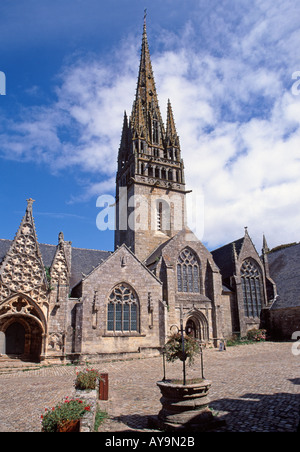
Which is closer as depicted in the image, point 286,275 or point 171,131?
point 286,275

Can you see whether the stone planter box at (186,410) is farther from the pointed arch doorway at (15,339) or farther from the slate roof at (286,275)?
the slate roof at (286,275)

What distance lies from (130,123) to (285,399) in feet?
115

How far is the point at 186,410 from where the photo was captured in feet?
24.5

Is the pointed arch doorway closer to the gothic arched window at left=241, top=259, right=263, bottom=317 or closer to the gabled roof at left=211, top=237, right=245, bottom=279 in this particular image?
the gabled roof at left=211, top=237, right=245, bottom=279

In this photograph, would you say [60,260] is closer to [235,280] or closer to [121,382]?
[121,382]

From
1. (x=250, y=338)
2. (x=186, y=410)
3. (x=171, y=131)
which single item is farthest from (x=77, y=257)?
(x=171, y=131)

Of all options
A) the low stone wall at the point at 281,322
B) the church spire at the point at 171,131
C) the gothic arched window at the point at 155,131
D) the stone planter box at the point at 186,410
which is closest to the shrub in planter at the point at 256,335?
the low stone wall at the point at 281,322

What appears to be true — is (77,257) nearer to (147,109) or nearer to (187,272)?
(187,272)

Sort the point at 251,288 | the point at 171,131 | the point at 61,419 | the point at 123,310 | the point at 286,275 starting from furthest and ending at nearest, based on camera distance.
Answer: the point at 171,131
the point at 286,275
the point at 251,288
the point at 123,310
the point at 61,419

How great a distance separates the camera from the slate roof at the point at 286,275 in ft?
94.2

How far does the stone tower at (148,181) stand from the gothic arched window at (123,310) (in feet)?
29.6

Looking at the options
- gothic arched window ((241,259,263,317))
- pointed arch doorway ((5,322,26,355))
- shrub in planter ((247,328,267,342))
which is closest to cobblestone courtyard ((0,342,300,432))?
pointed arch doorway ((5,322,26,355))

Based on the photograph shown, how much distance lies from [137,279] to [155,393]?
1290cm
